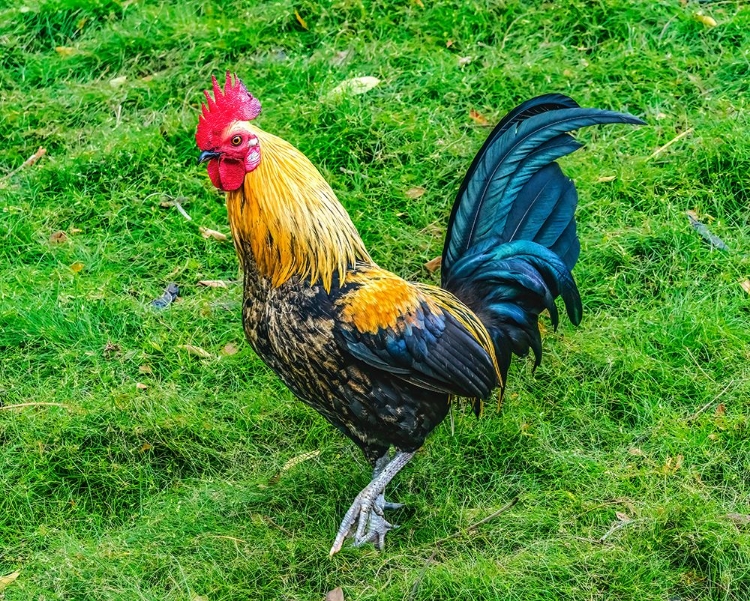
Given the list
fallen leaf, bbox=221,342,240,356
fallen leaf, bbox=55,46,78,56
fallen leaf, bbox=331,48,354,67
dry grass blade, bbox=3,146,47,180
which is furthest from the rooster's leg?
fallen leaf, bbox=55,46,78,56

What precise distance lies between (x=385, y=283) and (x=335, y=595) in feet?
4.24

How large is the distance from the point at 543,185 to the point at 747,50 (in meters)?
2.71

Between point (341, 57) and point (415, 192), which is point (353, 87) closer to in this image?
point (341, 57)

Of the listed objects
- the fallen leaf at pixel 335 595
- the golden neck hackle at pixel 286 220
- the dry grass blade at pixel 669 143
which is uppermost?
the golden neck hackle at pixel 286 220

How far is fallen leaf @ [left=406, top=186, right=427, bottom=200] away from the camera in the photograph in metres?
5.78

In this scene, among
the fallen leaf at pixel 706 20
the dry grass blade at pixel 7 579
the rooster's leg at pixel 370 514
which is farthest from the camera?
the fallen leaf at pixel 706 20

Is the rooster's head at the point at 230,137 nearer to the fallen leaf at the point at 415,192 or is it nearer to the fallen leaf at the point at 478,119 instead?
the fallen leaf at the point at 415,192

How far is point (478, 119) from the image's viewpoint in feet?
20.0

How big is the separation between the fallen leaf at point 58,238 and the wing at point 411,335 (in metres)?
2.60

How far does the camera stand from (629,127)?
19.7ft

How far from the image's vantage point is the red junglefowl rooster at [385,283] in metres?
3.70

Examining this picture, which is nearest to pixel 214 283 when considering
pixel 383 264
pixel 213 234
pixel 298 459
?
pixel 213 234

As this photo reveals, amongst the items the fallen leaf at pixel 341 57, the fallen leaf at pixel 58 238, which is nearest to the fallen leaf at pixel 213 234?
the fallen leaf at pixel 58 238

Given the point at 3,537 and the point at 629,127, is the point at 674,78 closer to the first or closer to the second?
the point at 629,127
